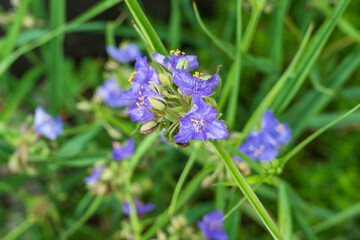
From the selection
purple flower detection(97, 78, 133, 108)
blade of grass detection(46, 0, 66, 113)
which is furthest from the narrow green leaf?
blade of grass detection(46, 0, 66, 113)

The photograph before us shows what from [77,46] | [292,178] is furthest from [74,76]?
[292,178]

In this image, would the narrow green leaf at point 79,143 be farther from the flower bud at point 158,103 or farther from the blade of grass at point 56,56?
the flower bud at point 158,103

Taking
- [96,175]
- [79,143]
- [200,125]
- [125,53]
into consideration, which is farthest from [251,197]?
[125,53]

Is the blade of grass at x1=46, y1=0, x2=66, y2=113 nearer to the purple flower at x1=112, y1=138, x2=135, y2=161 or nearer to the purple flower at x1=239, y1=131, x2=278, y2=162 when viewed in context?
the purple flower at x1=112, y1=138, x2=135, y2=161

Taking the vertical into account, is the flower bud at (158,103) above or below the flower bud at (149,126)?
above

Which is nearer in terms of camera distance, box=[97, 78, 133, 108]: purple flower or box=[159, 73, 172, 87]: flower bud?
box=[159, 73, 172, 87]: flower bud

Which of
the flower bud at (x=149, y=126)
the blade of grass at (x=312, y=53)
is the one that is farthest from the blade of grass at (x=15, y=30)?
the blade of grass at (x=312, y=53)

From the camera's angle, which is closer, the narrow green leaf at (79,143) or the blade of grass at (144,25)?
the blade of grass at (144,25)
